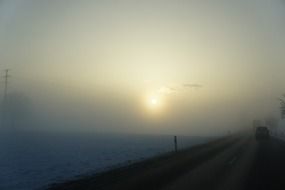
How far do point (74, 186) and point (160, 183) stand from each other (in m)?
4.20

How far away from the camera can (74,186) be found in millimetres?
17500

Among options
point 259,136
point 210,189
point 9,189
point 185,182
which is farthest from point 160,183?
point 259,136

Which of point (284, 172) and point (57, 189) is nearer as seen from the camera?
point (57, 189)

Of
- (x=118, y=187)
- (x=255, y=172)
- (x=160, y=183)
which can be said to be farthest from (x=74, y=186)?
(x=255, y=172)

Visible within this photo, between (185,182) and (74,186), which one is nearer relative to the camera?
(185,182)

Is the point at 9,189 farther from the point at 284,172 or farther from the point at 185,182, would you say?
the point at 284,172

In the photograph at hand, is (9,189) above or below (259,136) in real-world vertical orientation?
below

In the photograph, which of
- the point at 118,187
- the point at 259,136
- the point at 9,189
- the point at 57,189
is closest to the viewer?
the point at 118,187

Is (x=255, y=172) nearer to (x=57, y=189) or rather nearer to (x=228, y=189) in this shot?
(x=228, y=189)

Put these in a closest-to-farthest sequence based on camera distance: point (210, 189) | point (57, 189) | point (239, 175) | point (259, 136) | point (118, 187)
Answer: point (210, 189), point (118, 187), point (57, 189), point (239, 175), point (259, 136)

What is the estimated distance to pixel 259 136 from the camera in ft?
216

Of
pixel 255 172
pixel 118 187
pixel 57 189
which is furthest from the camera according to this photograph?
pixel 255 172

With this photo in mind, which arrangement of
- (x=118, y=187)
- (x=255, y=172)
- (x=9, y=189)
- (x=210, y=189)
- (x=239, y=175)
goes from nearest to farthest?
1. (x=210, y=189)
2. (x=118, y=187)
3. (x=239, y=175)
4. (x=255, y=172)
5. (x=9, y=189)

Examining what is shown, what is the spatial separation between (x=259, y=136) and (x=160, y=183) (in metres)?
53.4
